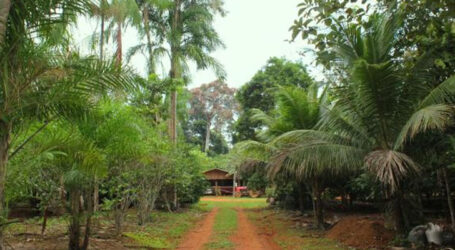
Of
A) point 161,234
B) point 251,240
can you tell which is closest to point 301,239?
point 251,240

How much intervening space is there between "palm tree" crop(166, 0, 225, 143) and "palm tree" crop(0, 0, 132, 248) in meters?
13.5

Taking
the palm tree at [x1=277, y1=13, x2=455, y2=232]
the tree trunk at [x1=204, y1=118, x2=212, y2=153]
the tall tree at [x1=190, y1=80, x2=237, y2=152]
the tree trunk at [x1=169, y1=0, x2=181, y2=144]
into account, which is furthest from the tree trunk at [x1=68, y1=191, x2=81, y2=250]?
the tall tree at [x1=190, y1=80, x2=237, y2=152]

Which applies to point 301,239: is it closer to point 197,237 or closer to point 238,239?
point 238,239

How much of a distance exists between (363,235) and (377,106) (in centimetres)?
305

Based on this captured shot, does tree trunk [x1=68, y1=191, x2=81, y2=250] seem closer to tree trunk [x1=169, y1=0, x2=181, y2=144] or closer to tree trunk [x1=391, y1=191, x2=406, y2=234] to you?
tree trunk [x1=391, y1=191, x2=406, y2=234]

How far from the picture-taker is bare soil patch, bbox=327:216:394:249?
8.07m

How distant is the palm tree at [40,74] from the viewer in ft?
13.3

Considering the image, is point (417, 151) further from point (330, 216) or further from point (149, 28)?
point (149, 28)

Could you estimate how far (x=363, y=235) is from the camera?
847 centimetres

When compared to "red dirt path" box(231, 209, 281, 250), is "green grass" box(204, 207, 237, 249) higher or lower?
higher

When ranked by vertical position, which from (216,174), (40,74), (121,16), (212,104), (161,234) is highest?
(212,104)

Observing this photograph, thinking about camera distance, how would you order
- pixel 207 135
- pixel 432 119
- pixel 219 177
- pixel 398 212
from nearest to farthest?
pixel 432 119 < pixel 398 212 < pixel 219 177 < pixel 207 135

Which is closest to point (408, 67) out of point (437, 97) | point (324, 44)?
point (437, 97)

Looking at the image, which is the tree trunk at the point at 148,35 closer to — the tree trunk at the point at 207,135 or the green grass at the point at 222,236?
the green grass at the point at 222,236
